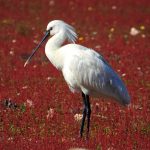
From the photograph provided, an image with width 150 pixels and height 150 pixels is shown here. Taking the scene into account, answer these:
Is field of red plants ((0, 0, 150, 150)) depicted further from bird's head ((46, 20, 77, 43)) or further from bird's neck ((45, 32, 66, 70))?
bird's head ((46, 20, 77, 43))

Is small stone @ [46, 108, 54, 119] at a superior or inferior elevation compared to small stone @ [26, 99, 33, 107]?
inferior

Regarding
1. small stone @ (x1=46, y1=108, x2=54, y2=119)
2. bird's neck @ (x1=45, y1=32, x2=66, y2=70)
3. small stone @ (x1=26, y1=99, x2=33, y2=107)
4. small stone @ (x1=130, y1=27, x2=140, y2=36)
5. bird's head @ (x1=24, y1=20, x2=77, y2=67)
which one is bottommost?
small stone @ (x1=46, y1=108, x2=54, y2=119)

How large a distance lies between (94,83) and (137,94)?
369 centimetres

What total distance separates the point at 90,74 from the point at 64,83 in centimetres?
470

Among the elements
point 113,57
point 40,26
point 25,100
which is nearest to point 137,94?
point 25,100

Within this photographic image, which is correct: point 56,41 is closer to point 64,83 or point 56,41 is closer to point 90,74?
point 90,74

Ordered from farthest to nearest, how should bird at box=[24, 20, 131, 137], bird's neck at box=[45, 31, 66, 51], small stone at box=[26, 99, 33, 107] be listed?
small stone at box=[26, 99, 33, 107]
bird's neck at box=[45, 31, 66, 51]
bird at box=[24, 20, 131, 137]

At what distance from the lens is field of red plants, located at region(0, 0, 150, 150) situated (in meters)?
10.1

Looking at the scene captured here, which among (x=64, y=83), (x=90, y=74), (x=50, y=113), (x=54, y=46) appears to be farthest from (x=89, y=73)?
(x=64, y=83)

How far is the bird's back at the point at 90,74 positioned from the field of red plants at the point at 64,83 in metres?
0.74

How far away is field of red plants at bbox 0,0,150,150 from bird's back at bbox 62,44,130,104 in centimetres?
74

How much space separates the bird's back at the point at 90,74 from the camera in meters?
10.2

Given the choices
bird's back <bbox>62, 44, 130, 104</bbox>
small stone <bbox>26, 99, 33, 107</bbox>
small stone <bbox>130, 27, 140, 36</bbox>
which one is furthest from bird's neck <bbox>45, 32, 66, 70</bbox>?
small stone <bbox>130, 27, 140, 36</bbox>

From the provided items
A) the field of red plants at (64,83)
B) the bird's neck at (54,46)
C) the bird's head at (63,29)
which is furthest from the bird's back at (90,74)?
the field of red plants at (64,83)
